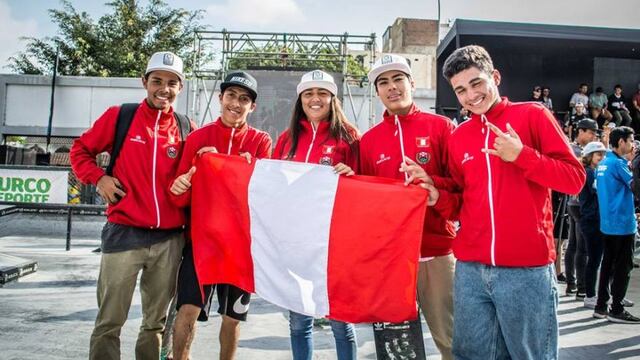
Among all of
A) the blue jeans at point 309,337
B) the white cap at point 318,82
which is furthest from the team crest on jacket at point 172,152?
the blue jeans at point 309,337

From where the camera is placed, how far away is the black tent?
1136 cm

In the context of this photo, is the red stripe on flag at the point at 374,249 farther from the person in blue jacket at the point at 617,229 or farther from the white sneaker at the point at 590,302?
the white sneaker at the point at 590,302

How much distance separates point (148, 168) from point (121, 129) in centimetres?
33

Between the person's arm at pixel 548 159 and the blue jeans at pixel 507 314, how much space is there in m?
0.40

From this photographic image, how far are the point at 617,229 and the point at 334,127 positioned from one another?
4.16m

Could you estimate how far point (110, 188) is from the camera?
10.7 ft

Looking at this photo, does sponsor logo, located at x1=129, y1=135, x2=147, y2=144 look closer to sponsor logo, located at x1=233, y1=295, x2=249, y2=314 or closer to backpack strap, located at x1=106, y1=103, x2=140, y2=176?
backpack strap, located at x1=106, y1=103, x2=140, y2=176

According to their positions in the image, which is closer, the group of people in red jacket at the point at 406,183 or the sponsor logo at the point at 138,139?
the group of people in red jacket at the point at 406,183

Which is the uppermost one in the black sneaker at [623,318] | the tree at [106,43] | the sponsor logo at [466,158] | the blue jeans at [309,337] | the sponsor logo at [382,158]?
the tree at [106,43]

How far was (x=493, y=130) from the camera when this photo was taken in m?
2.41

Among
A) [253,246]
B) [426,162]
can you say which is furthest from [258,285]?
[426,162]

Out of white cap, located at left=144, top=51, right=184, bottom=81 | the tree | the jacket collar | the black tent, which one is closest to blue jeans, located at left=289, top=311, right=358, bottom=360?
the jacket collar

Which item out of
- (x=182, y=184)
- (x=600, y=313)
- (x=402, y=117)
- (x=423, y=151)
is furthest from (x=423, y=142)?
(x=600, y=313)

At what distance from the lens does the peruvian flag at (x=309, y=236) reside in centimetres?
286
